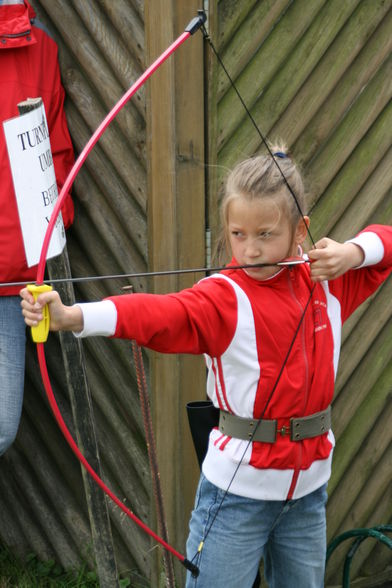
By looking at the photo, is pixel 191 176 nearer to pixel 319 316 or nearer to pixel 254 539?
pixel 319 316

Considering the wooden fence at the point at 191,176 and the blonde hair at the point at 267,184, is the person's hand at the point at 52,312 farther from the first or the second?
the wooden fence at the point at 191,176

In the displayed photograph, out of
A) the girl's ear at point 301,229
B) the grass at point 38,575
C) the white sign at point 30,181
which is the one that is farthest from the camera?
the grass at point 38,575

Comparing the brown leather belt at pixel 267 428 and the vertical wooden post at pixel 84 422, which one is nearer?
the brown leather belt at pixel 267 428

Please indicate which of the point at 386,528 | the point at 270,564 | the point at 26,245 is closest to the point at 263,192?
the point at 26,245

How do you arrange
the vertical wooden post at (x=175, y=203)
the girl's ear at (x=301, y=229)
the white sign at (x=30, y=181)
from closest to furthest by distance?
the girl's ear at (x=301, y=229) → the white sign at (x=30, y=181) → the vertical wooden post at (x=175, y=203)

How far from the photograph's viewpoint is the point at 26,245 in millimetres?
2674

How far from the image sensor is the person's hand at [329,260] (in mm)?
2365

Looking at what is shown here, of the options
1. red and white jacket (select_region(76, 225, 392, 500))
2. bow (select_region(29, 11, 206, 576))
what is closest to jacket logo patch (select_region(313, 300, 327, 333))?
red and white jacket (select_region(76, 225, 392, 500))

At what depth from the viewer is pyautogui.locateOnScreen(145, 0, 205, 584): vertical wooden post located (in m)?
3.10

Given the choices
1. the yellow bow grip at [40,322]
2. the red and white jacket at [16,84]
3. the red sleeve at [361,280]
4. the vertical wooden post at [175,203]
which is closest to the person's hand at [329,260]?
the red sleeve at [361,280]

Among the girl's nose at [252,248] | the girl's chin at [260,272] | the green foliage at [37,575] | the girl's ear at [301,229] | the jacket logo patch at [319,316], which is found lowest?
the green foliage at [37,575]

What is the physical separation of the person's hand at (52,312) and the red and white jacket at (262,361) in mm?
252

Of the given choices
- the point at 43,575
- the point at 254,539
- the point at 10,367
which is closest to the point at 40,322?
the point at 254,539

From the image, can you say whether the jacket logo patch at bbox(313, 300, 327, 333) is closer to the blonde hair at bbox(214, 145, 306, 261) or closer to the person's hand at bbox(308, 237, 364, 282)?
the person's hand at bbox(308, 237, 364, 282)
